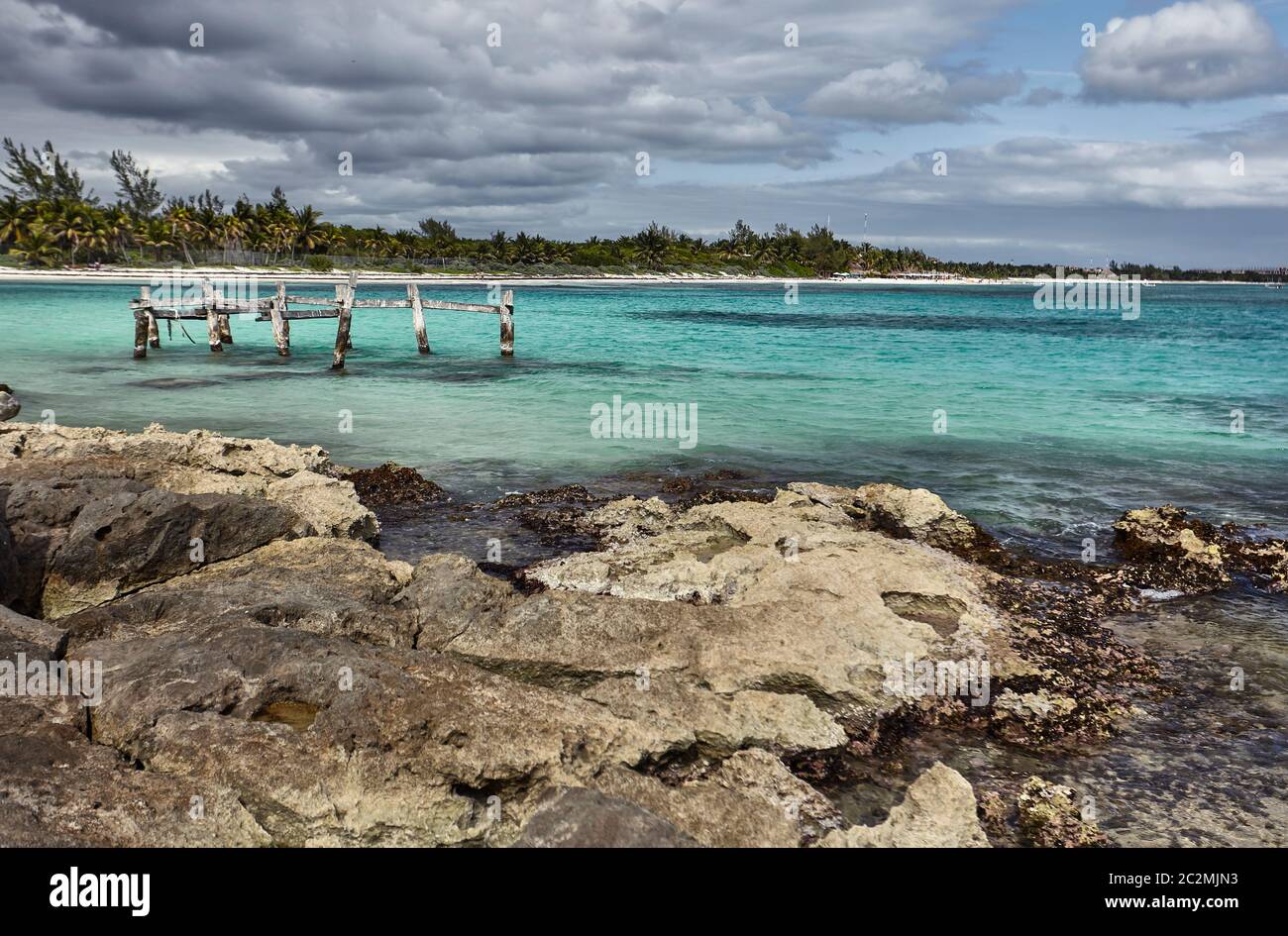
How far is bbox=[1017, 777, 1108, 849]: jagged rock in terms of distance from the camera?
463 cm

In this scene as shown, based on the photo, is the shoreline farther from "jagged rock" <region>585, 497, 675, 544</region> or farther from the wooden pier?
"jagged rock" <region>585, 497, 675, 544</region>

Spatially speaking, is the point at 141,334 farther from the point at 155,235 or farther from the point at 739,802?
the point at 155,235

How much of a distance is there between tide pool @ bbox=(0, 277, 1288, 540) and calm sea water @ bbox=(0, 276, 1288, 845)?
10 centimetres

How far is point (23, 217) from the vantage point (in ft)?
297

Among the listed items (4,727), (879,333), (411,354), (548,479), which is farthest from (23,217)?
(4,727)

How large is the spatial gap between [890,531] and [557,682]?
540 centimetres

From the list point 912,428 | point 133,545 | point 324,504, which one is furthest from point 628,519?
point 912,428

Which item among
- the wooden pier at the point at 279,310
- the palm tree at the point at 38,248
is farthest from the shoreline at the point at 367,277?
the wooden pier at the point at 279,310

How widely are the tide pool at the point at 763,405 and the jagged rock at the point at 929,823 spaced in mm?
6501

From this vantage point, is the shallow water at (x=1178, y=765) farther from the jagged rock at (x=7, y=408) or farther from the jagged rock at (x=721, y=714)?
the jagged rock at (x=7, y=408)

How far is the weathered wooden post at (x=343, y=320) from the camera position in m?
26.9

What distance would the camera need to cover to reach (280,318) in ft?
93.6

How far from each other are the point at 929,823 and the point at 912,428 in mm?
14382

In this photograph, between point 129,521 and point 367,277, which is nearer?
point 129,521
